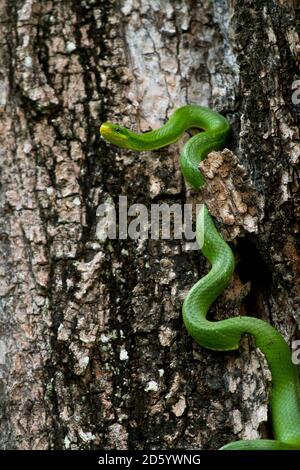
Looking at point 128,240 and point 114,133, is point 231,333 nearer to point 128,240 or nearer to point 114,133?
point 128,240

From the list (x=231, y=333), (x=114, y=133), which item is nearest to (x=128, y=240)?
(x=114, y=133)

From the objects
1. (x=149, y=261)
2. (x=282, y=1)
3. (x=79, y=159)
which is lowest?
(x=149, y=261)

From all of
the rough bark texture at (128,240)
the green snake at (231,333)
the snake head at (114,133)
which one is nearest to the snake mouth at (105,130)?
the snake head at (114,133)

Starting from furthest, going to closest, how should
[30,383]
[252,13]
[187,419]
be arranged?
1. [252,13]
2. [30,383]
3. [187,419]

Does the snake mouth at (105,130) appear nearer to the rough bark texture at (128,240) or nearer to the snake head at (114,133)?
the snake head at (114,133)

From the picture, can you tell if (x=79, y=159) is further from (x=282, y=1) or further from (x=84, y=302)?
(x=282, y=1)

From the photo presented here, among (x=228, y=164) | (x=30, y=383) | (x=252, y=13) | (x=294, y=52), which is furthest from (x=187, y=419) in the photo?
(x=252, y=13)
